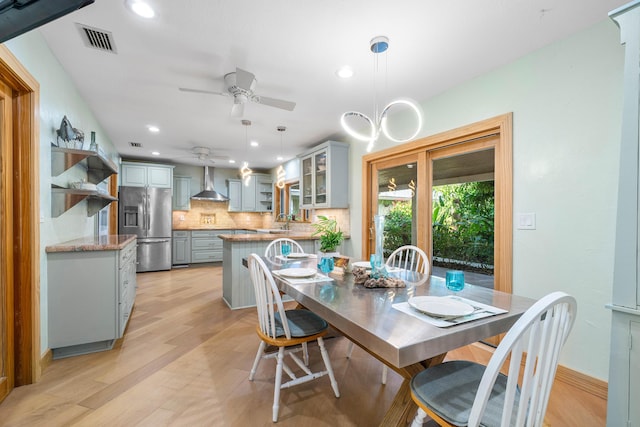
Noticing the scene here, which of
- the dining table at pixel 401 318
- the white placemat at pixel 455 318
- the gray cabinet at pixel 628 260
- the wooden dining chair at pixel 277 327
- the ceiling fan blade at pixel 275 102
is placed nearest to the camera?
the dining table at pixel 401 318

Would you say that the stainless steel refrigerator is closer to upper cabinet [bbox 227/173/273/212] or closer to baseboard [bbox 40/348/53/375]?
upper cabinet [bbox 227/173/273/212]

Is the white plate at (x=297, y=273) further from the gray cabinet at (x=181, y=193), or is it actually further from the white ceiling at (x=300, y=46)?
the gray cabinet at (x=181, y=193)

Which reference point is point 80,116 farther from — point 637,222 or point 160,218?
point 637,222

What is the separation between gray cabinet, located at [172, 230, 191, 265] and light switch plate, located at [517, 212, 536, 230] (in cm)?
625

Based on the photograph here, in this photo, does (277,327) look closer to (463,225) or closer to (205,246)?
(463,225)

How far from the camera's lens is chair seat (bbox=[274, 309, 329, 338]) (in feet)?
5.76

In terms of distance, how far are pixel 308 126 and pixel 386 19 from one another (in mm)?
2320

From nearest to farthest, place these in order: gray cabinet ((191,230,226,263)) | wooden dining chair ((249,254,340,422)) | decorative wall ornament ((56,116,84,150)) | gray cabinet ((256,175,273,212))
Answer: wooden dining chair ((249,254,340,422))
decorative wall ornament ((56,116,84,150))
gray cabinet ((191,230,226,263))
gray cabinet ((256,175,273,212))

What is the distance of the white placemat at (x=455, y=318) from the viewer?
109cm

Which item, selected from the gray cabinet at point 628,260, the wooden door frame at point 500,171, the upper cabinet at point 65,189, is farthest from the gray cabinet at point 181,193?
the gray cabinet at point 628,260

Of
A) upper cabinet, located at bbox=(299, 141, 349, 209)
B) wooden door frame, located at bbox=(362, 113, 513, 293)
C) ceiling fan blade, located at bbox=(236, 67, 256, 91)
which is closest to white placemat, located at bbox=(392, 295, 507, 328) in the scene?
wooden door frame, located at bbox=(362, 113, 513, 293)

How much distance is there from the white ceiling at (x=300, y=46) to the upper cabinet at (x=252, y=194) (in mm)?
3823

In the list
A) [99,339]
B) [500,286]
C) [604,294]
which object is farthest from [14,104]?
[604,294]

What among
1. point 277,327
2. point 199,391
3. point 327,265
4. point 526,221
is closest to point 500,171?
point 526,221
